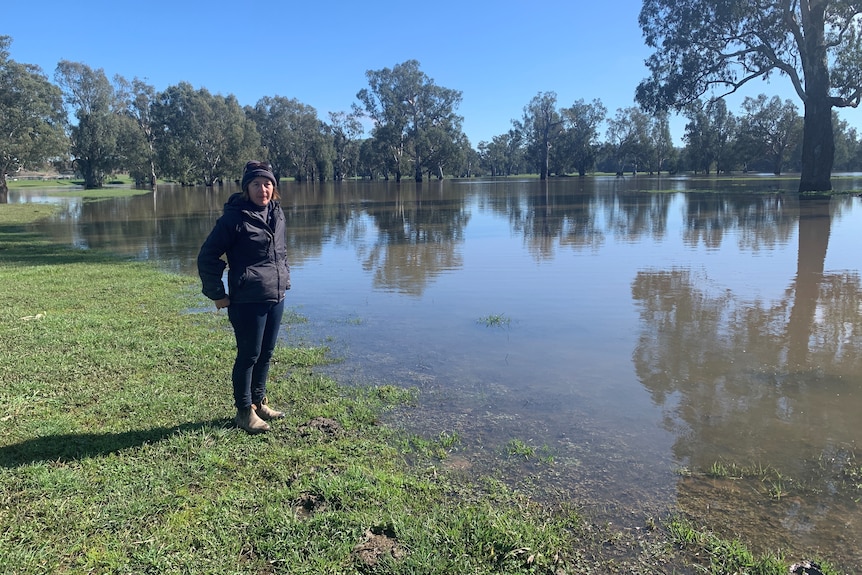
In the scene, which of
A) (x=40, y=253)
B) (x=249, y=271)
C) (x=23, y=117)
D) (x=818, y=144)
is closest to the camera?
(x=249, y=271)

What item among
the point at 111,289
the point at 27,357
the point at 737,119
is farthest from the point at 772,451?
the point at 737,119

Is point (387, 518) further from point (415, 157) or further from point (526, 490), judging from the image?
point (415, 157)

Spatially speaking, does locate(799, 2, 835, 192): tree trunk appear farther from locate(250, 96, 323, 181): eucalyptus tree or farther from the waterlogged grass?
locate(250, 96, 323, 181): eucalyptus tree

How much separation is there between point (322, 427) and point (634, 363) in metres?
3.16

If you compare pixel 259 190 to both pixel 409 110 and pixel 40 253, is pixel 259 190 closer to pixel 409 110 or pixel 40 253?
pixel 40 253

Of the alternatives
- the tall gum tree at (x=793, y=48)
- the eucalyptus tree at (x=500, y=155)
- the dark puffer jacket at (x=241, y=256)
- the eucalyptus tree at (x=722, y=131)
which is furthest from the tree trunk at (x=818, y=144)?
the eucalyptus tree at (x=500, y=155)

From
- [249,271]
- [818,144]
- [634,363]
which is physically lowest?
[634,363]

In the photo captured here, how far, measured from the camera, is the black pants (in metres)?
4.04

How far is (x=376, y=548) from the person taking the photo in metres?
2.82

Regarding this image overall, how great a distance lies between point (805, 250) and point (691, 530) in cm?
1126

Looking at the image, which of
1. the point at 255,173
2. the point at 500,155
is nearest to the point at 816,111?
the point at 255,173

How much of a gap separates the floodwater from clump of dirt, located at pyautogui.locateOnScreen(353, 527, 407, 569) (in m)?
0.83

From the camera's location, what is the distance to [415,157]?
87.1 m

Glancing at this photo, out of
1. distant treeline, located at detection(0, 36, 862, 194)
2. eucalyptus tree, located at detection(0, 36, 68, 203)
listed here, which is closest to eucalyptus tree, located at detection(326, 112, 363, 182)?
distant treeline, located at detection(0, 36, 862, 194)
